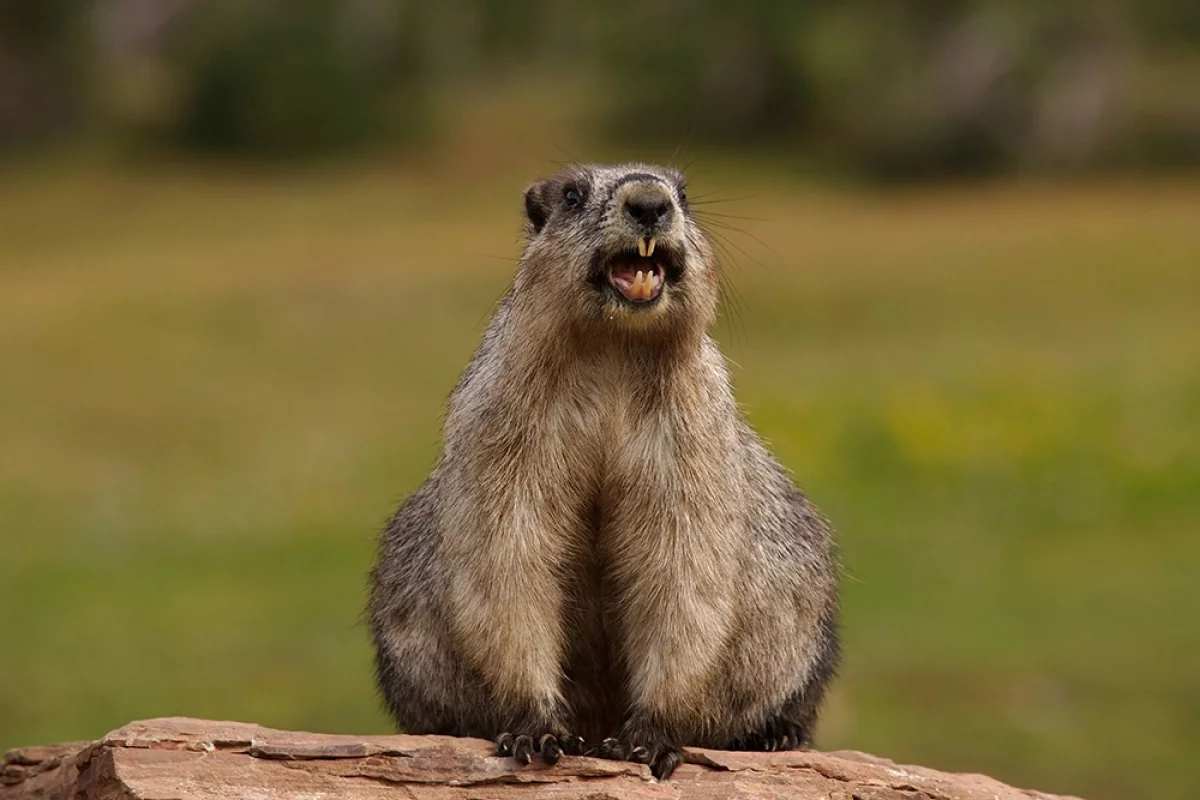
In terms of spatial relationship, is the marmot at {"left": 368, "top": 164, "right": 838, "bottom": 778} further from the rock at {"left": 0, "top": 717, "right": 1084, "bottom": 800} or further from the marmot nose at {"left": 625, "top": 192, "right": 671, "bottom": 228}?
the rock at {"left": 0, "top": 717, "right": 1084, "bottom": 800}

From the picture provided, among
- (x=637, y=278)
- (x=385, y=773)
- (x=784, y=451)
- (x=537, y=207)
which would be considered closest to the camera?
(x=637, y=278)

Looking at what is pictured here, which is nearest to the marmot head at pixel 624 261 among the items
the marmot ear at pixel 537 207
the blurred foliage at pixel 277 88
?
the marmot ear at pixel 537 207

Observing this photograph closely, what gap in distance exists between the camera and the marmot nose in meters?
8.54

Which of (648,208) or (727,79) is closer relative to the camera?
(648,208)

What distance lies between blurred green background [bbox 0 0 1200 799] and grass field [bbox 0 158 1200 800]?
0.27ft

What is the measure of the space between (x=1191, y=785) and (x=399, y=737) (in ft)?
41.7

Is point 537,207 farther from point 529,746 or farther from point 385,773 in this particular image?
point 385,773

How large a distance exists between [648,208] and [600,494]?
60.9 inches

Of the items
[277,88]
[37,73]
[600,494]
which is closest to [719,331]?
[600,494]

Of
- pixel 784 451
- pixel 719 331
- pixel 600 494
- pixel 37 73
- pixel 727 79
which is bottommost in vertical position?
pixel 600 494

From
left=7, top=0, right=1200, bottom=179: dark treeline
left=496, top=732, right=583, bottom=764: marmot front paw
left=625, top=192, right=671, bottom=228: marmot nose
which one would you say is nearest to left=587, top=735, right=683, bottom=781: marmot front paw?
left=496, top=732, right=583, bottom=764: marmot front paw

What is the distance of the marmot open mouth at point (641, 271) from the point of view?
8.68 m

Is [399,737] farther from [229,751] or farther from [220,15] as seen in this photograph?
[220,15]

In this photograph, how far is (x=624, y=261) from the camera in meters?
8.80
